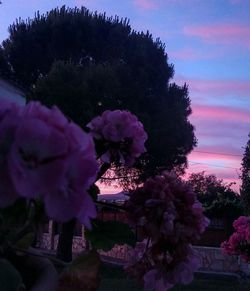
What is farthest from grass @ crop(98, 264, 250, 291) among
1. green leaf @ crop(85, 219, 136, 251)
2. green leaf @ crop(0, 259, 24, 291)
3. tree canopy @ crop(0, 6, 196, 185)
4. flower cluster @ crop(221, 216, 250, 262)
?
green leaf @ crop(0, 259, 24, 291)

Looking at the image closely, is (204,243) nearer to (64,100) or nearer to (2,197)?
(64,100)

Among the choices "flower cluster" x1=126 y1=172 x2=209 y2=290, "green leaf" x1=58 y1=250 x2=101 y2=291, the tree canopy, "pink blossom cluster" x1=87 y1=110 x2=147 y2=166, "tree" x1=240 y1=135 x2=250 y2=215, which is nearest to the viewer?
"green leaf" x1=58 y1=250 x2=101 y2=291

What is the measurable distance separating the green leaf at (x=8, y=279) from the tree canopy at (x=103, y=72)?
59.1 ft

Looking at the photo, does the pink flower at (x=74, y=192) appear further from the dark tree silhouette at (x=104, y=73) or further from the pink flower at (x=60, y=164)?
the dark tree silhouette at (x=104, y=73)

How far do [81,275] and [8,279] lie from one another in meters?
0.22

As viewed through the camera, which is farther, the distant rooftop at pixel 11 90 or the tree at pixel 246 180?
the tree at pixel 246 180

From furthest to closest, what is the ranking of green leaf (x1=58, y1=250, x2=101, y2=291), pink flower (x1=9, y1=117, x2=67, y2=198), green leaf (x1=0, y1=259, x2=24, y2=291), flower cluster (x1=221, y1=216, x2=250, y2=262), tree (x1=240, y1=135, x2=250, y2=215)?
tree (x1=240, y1=135, x2=250, y2=215) → flower cluster (x1=221, y1=216, x2=250, y2=262) → green leaf (x1=58, y1=250, x2=101, y2=291) → green leaf (x1=0, y1=259, x2=24, y2=291) → pink flower (x1=9, y1=117, x2=67, y2=198)

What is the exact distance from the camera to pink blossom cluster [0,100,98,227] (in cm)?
67

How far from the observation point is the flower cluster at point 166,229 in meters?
1.14

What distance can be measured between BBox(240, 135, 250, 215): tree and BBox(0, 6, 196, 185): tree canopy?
219 cm

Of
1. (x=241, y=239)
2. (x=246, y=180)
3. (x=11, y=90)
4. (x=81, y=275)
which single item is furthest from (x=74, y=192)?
(x=246, y=180)

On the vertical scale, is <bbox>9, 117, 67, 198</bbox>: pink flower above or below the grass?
above

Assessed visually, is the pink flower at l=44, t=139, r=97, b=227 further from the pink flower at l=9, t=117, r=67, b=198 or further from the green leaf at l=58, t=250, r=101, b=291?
the green leaf at l=58, t=250, r=101, b=291

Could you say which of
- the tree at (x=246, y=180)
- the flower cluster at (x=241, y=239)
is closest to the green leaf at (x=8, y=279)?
the flower cluster at (x=241, y=239)
